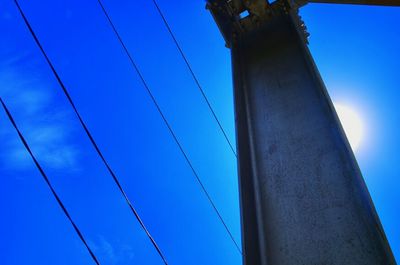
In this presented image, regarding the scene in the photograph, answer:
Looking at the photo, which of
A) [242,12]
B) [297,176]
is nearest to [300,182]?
[297,176]

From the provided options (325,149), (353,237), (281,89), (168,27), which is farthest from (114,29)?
(353,237)

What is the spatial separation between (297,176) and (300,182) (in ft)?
0.22

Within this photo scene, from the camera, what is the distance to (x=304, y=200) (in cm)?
233

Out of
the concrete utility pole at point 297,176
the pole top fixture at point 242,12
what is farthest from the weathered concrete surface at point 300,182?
the pole top fixture at point 242,12

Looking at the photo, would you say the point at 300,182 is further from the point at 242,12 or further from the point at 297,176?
the point at 242,12

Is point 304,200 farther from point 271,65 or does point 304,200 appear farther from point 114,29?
point 114,29

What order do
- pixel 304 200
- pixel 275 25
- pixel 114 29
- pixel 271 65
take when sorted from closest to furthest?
pixel 304 200
pixel 271 65
pixel 275 25
pixel 114 29

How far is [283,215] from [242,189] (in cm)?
44

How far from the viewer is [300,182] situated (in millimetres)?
2445

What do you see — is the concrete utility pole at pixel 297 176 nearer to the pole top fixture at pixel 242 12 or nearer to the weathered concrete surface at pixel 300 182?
the weathered concrete surface at pixel 300 182

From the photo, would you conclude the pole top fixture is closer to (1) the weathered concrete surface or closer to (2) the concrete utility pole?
(2) the concrete utility pole

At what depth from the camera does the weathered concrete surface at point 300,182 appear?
2.00 m

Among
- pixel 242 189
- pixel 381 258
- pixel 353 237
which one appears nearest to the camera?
pixel 381 258

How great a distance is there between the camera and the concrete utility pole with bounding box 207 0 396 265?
201 cm
